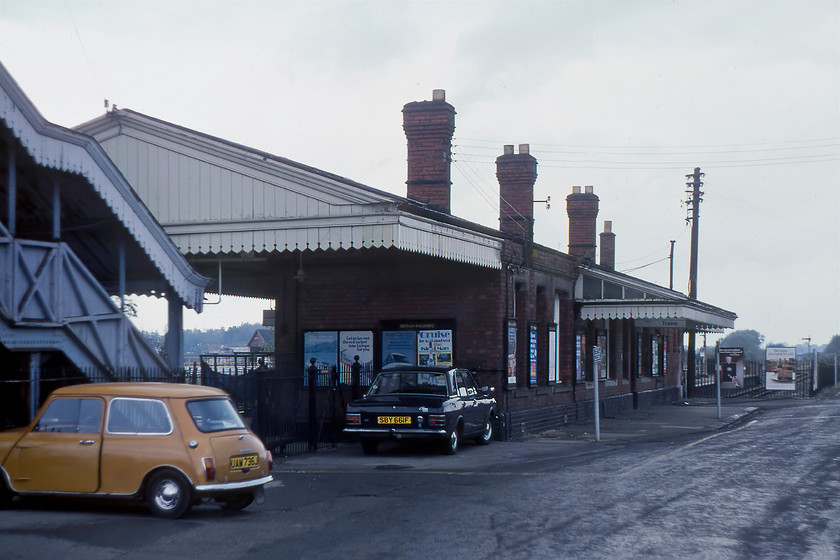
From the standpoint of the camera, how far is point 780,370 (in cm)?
4722

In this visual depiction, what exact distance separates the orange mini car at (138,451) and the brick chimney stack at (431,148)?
12676 mm

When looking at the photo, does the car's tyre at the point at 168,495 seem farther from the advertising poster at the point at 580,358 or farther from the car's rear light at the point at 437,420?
the advertising poster at the point at 580,358

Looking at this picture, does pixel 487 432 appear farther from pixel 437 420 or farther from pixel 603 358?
pixel 603 358

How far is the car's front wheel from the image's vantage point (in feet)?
66.8

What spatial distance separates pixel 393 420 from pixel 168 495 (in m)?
7.61

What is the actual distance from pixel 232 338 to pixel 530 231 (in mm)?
127389

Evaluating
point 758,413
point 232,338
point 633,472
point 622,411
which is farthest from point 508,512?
point 232,338

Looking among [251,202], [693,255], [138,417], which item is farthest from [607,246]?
[138,417]

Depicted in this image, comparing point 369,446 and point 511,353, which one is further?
point 511,353

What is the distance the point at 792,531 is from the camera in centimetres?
999

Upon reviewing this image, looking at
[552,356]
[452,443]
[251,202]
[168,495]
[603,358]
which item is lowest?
[452,443]

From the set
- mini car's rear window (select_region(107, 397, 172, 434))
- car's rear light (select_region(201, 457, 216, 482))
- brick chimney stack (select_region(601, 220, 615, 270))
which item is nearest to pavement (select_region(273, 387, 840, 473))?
mini car's rear window (select_region(107, 397, 172, 434))

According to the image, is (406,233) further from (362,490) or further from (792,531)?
(792,531)

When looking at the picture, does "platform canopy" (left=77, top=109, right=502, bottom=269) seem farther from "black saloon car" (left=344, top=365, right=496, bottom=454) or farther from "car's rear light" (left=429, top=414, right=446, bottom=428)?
"car's rear light" (left=429, top=414, right=446, bottom=428)
